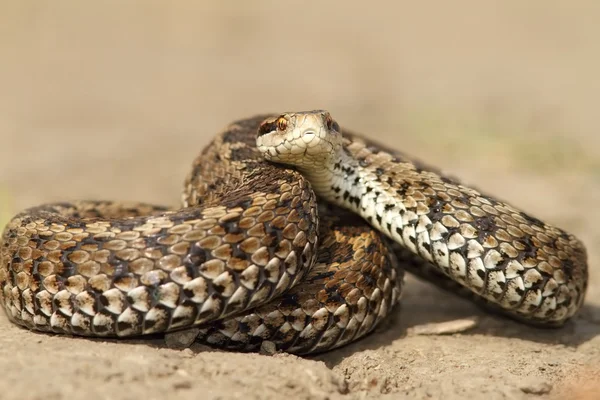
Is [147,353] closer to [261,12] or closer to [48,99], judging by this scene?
[48,99]

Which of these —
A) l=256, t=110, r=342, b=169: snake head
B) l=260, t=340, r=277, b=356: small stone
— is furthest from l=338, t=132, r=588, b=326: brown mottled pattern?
l=260, t=340, r=277, b=356: small stone

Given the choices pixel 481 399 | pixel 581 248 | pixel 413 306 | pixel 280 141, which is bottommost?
pixel 413 306

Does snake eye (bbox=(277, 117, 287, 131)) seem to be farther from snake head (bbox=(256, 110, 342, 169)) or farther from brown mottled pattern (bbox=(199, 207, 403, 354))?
brown mottled pattern (bbox=(199, 207, 403, 354))

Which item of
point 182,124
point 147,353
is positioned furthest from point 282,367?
point 182,124

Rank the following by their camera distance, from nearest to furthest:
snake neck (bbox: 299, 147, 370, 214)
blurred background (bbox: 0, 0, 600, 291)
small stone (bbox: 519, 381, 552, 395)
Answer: small stone (bbox: 519, 381, 552, 395) < snake neck (bbox: 299, 147, 370, 214) < blurred background (bbox: 0, 0, 600, 291)

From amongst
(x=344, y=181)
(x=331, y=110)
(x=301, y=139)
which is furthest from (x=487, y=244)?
(x=331, y=110)

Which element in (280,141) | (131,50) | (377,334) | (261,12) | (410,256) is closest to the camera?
(280,141)
